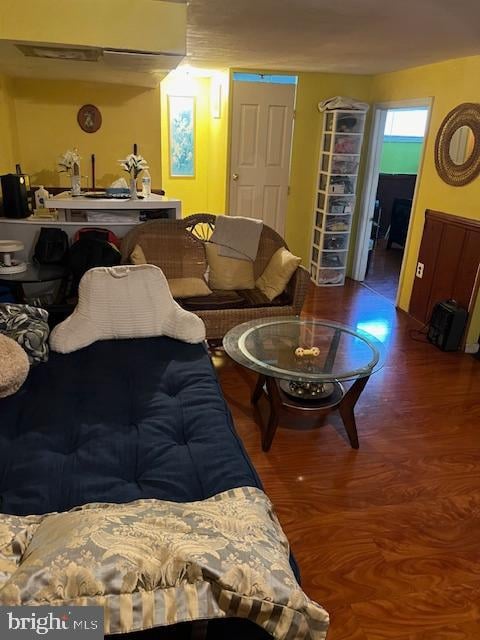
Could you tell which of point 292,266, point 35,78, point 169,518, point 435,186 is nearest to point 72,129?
point 35,78

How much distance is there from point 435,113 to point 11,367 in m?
3.88

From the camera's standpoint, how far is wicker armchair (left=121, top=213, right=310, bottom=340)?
325 centimetres

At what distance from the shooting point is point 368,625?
5.25ft

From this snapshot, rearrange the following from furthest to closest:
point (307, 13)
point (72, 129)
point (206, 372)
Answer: point (72, 129) < point (307, 13) < point (206, 372)

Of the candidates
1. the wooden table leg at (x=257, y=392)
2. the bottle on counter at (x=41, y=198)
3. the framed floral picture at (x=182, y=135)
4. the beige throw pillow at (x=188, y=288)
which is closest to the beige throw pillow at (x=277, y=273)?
the beige throw pillow at (x=188, y=288)

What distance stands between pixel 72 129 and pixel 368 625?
16.8 feet

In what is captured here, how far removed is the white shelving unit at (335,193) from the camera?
16.0ft

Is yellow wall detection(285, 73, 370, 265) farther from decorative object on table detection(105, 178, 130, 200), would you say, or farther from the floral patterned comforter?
the floral patterned comforter

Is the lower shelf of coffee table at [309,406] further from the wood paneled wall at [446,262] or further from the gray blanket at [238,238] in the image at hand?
the wood paneled wall at [446,262]

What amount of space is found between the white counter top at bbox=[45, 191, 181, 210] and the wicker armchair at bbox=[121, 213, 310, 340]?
0.61 feet

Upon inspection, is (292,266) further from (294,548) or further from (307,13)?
(294,548)

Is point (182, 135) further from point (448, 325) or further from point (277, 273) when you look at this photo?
point (448, 325)

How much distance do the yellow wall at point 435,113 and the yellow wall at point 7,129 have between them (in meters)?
3.65

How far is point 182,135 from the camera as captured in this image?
6512mm
